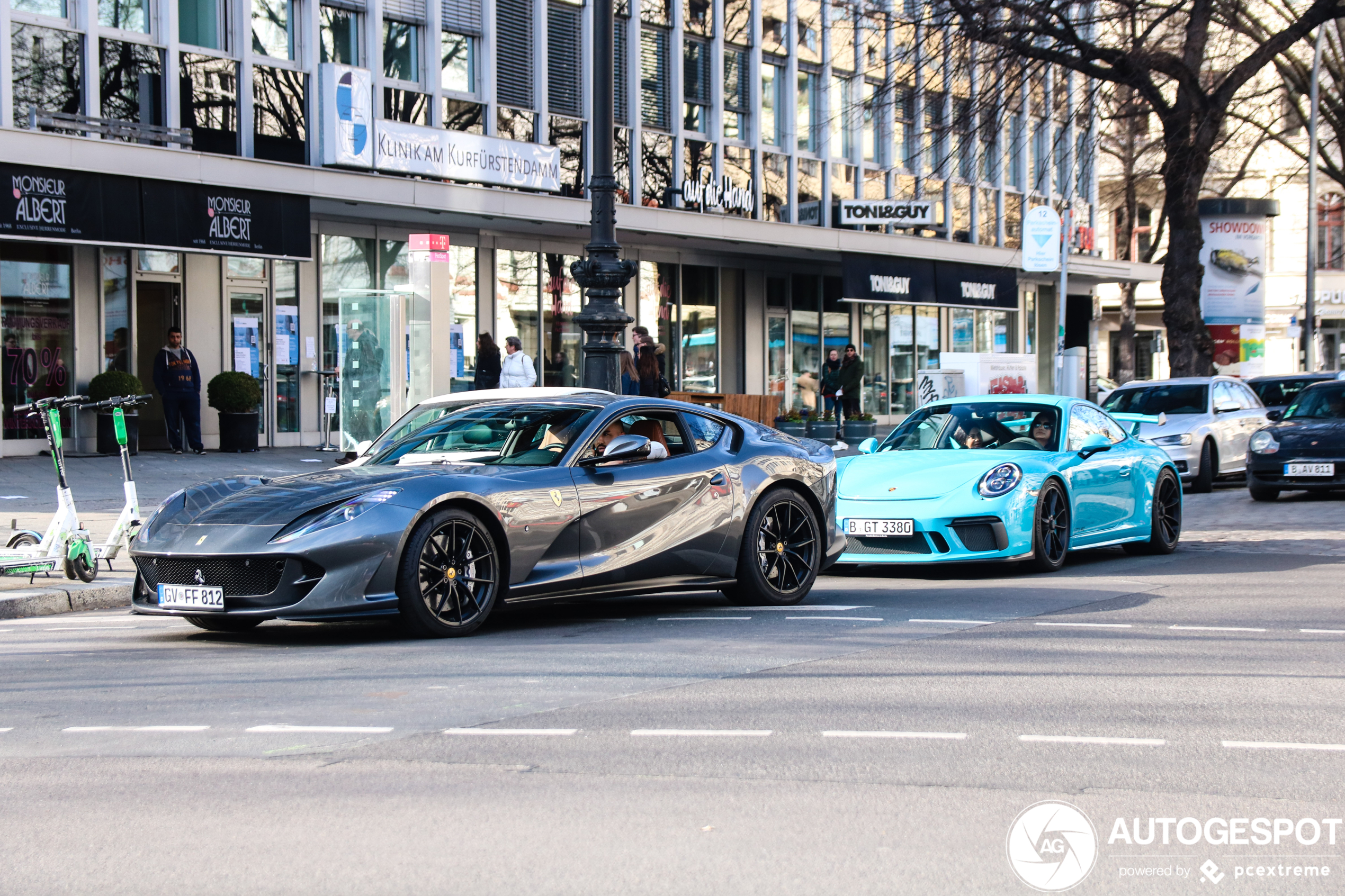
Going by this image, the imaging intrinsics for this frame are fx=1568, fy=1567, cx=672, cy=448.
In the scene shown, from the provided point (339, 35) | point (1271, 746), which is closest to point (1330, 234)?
point (339, 35)

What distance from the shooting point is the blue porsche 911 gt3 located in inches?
435

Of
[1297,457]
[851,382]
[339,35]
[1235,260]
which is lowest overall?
[1297,457]

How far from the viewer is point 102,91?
20.7 meters

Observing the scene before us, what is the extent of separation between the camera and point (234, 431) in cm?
2203

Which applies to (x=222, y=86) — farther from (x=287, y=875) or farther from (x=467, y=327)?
(x=287, y=875)

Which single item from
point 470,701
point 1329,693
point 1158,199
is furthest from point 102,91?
point 1158,199

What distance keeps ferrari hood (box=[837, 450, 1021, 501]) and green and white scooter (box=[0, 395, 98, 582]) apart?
5055mm

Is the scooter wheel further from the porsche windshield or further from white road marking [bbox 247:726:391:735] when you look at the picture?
white road marking [bbox 247:726:391:735]

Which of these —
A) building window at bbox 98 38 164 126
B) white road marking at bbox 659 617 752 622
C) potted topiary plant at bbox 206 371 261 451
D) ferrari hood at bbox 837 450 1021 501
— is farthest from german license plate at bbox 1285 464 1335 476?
building window at bbox 98 38 164 126

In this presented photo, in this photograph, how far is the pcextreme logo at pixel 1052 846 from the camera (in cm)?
406

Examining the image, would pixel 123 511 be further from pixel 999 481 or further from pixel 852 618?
pixel 999 481

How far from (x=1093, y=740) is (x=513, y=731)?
2090 millimetres

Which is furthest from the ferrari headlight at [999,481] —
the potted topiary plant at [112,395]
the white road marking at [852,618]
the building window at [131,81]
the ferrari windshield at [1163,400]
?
the building window at [131,81]
